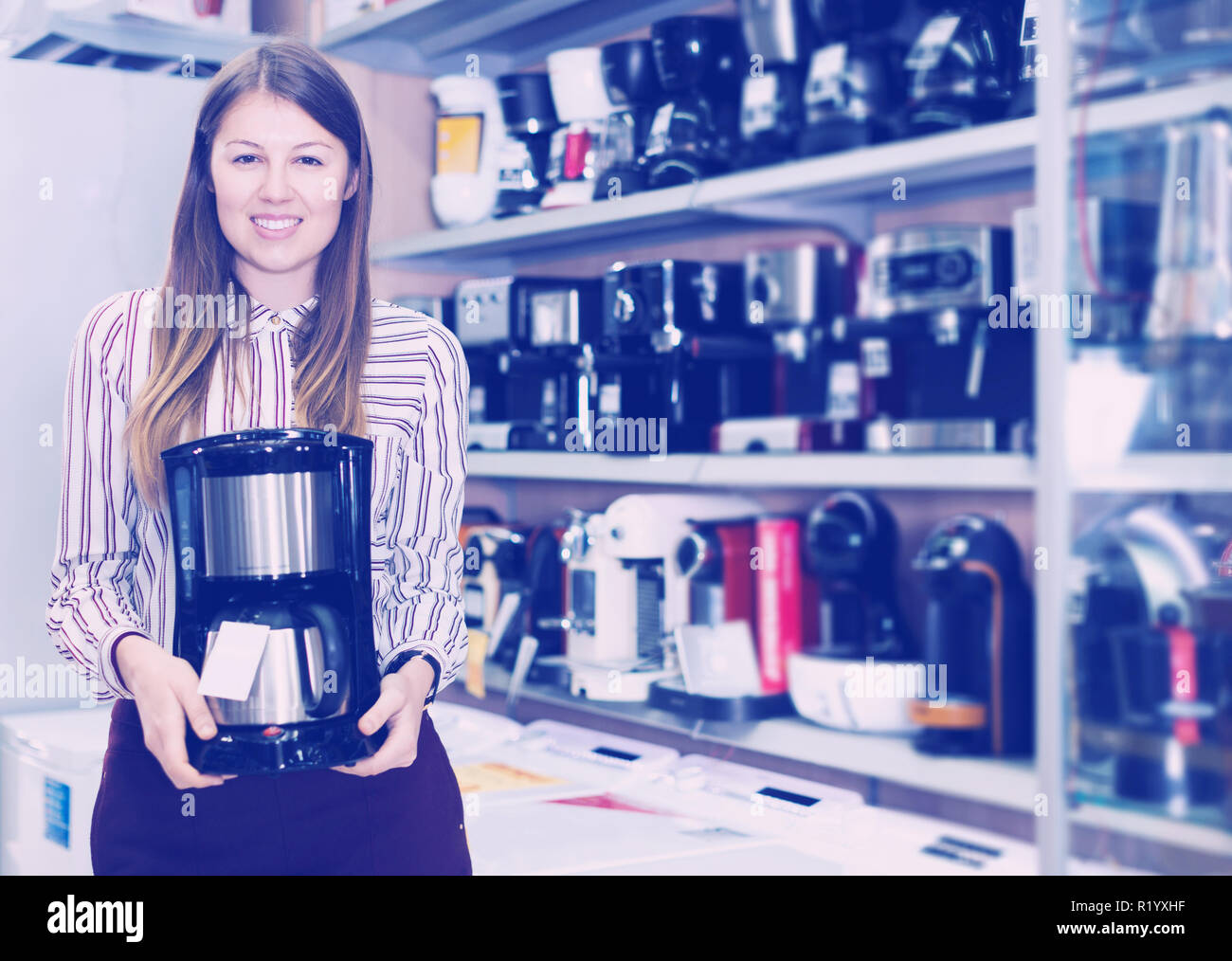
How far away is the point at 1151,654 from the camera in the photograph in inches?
55.3

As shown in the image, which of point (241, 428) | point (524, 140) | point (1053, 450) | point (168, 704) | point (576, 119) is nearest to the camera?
point (168, 704)

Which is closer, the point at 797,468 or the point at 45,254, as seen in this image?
the point at 797,468

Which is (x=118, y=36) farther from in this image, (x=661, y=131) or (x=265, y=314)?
(x=265, y=314)

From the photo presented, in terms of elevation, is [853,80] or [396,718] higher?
[853,80]

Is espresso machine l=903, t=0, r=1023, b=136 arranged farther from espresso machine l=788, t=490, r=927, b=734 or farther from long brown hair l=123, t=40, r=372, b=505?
long brown hair l=123, t=40, r=372, b=505

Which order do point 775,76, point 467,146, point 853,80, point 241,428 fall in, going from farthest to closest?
point 467,146
point 775,76
point 853,80
point 241,428

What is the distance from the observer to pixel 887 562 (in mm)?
1817

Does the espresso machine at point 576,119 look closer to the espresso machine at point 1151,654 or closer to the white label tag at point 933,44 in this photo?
the white label tag at point 933,44

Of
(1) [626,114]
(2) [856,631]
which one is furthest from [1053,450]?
(1) [626,114]

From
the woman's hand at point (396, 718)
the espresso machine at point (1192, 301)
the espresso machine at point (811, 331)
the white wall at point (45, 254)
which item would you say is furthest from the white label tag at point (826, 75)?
the white wall at point (45, 254)

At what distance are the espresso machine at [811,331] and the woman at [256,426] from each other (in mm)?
647

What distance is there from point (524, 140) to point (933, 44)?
0.98m

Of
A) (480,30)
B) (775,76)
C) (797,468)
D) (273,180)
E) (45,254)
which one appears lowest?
(797,468)
